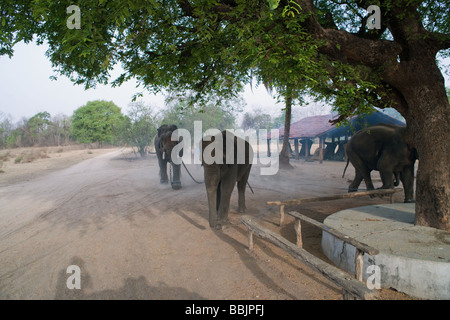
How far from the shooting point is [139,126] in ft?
83.9

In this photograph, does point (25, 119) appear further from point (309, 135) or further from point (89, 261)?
point (89, 261)

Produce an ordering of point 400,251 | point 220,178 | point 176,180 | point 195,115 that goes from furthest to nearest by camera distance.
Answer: point 195,115 < point 176,180 < point 220,178 < point 400,251

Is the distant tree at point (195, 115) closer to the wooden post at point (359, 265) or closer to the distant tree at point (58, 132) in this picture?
the wooden post at point (359, 265)

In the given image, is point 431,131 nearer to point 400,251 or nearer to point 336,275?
point 400,251

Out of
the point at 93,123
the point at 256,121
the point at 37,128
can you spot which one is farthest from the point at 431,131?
the point at 37,128

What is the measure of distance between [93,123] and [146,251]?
48.4m

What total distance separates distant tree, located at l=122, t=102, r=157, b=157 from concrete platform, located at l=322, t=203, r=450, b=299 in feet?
75.2

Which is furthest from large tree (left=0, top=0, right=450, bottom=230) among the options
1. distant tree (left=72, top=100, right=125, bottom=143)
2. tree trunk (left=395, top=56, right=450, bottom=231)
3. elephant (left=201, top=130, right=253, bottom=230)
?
distant tree (left=72, top=100, right=125, bottom=143)

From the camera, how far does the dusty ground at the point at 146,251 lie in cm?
383

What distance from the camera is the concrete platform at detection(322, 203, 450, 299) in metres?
3.31

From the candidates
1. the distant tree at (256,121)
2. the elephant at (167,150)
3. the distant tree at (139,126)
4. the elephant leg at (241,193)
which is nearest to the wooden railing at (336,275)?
the elephant leg at (241,193)
